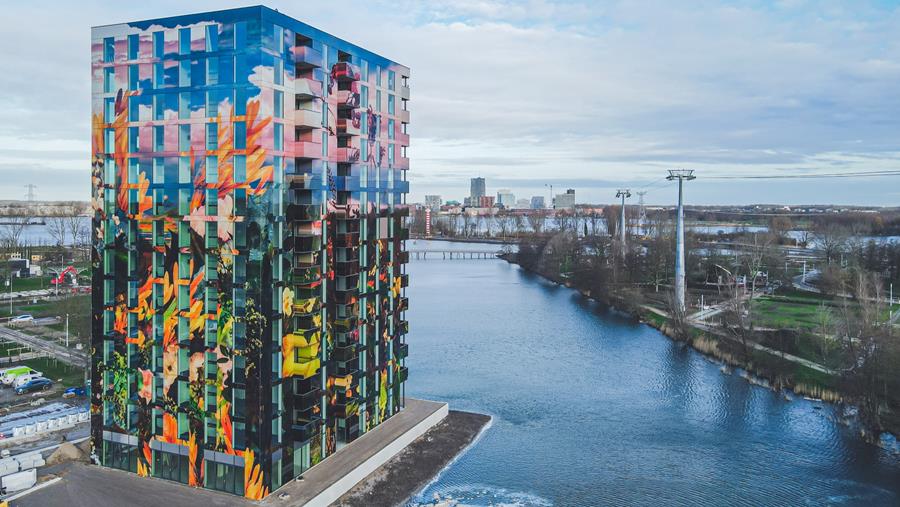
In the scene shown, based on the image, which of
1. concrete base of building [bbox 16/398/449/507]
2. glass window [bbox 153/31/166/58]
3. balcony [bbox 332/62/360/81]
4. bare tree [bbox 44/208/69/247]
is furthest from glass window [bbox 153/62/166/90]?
bare tree [bbox 44/208/69/247]

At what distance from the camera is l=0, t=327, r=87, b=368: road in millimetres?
23172

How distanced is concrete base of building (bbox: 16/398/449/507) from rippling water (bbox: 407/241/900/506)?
1583 millimetres

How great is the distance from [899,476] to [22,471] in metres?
18.0

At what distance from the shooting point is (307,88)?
41.4ft

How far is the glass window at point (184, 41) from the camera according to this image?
39.2ft

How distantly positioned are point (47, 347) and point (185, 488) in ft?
52.9

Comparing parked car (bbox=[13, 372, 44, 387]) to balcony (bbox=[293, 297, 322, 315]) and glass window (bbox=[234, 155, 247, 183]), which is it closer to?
balcony (bbox=[293, 297, 322, 315])

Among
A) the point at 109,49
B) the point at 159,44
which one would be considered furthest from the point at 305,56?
the point at 109,49

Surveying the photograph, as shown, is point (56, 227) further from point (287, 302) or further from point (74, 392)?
point (287, 302)

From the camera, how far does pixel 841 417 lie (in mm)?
18250

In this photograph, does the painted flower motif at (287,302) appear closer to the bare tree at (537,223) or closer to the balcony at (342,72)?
the balcony at (342,72)

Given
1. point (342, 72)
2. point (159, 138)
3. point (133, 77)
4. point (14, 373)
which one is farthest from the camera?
point (14, 373)

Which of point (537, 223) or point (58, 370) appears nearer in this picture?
point (58, 370)

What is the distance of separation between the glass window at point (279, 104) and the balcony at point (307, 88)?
0.60m
